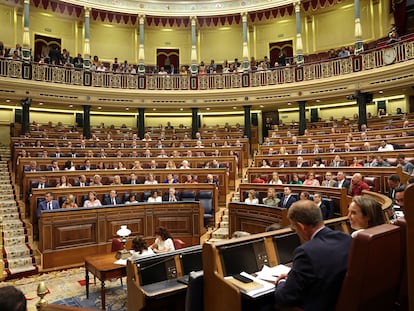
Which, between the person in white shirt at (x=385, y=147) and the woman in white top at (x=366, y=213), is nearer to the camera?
the woman in white top at (x=366, y=213)

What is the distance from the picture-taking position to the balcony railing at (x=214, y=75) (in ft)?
36.8

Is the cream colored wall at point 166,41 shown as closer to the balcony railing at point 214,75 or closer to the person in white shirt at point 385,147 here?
the balcony railing at point 214,75

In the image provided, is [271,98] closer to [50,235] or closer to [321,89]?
[321,89]

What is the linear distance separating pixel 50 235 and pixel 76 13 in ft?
40.4

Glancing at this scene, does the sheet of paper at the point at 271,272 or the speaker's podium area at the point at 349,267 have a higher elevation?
the speaker's podium area at the point at 349,267

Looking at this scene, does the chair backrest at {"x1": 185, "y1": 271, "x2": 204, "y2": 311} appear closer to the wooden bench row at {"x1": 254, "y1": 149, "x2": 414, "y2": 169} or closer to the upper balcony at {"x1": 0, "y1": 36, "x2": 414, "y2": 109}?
the wooden bench row at {"x1": 254, "y1": 149, "x2": 414, "y2": 169}

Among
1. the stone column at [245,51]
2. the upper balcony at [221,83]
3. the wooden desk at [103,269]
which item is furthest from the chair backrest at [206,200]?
the stone column at [245,51]

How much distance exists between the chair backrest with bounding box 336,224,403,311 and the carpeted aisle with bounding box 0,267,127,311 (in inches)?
118

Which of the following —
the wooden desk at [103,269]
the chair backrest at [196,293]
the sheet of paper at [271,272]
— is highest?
the sheet of paper at [271,272]

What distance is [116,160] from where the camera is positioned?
9.48m

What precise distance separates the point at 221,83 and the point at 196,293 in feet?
41.4

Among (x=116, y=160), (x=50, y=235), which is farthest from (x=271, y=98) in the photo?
(x=50, y=235)

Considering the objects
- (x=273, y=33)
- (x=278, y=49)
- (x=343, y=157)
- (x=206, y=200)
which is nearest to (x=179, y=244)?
(x=206, y=200)

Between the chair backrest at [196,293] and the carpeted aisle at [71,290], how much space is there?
2097 mm
